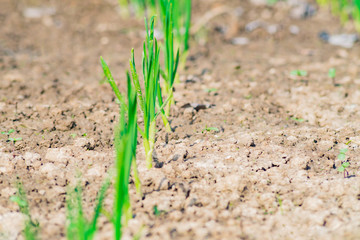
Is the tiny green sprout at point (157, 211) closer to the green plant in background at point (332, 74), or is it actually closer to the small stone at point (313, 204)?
the small stone at point (313, 204)

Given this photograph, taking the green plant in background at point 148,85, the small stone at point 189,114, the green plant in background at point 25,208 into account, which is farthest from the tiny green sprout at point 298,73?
the green plant in background at point 25,208

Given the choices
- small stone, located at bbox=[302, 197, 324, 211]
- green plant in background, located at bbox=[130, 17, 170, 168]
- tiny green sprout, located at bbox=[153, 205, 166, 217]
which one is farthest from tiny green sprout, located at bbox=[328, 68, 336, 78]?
tiny green sprout, located at bbox=[153, 205, 166, 217]

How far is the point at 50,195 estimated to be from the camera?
1532 millimetres

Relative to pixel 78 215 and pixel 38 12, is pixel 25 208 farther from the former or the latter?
pixel 38 12

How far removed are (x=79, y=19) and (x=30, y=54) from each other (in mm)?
946

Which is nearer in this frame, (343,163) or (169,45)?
(343,163)

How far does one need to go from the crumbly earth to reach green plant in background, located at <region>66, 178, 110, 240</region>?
0.04 m

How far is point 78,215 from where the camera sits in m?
1.14

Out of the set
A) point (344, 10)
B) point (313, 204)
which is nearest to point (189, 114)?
point (313, 204)

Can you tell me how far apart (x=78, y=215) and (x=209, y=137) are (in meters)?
0.95

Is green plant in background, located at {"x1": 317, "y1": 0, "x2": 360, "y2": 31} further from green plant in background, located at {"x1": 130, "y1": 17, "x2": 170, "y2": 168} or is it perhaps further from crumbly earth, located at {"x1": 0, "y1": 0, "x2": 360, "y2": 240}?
green plant in background, located at {"x1": 130, "y1": 17, "x2": 170, "y2": 168}

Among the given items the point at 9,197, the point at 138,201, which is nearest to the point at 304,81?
the point at 138,201

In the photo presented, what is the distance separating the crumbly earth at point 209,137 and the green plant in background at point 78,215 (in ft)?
0.14

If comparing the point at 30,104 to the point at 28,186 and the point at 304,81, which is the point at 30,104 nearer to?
the point at 28,186
